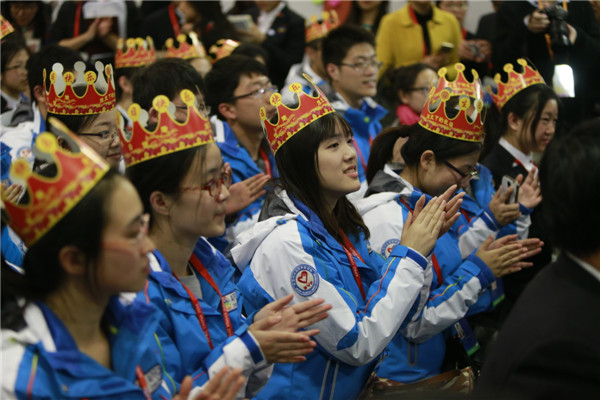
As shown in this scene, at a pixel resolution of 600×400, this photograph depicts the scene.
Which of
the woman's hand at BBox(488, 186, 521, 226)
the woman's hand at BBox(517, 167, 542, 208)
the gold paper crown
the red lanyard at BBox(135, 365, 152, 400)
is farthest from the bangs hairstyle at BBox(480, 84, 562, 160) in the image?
the red lanyard at BBox(135, 365, 152, 400)

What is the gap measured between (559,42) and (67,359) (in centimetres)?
429

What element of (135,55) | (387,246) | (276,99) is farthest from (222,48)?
(387,246)

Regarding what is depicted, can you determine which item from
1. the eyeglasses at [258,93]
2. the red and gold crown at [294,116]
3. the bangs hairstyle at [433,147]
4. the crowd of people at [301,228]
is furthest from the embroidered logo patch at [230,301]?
the eyeglasses at [258,93]

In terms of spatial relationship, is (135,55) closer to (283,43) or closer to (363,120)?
(363,120)

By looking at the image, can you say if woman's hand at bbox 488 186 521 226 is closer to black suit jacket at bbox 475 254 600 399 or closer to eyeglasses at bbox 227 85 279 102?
eyeglasses at bbox 227 85 279 102

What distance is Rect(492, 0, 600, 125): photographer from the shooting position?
16.7ft

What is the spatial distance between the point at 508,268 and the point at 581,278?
5.26 feet

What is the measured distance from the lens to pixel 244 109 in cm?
442

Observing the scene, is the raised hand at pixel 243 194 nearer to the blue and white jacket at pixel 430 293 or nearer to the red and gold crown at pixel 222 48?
the blue and white jacket at pixel 430 293

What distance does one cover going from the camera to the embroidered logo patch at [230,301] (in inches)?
97.6

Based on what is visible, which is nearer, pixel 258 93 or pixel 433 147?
pixel 433 147

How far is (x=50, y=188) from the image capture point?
177 cm

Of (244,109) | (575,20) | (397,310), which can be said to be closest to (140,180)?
(397,310)

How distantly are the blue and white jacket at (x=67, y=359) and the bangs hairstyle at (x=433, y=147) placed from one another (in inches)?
76.0
